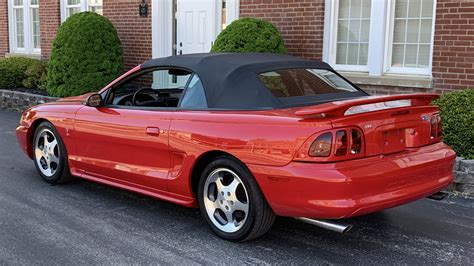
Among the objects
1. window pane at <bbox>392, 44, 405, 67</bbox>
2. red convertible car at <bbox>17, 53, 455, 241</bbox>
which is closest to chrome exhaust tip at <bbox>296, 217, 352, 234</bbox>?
red convertible car at <bbox>17, 53, 455, 241</bbox>

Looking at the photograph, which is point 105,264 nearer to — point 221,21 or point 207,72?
point 207,72

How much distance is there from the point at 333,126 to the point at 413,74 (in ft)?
15.0

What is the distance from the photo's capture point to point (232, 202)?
4.25 m

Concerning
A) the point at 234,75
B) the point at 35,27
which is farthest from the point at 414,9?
the point at 35,27

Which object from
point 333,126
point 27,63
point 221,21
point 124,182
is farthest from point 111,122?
point 27,63

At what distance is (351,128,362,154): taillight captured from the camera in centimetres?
379

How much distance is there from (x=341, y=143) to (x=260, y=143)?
23.1 inches

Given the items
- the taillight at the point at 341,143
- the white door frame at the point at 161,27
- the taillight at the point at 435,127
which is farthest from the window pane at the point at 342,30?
the taillight at the point at 341,143

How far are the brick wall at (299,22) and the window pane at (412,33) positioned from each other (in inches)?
48.2

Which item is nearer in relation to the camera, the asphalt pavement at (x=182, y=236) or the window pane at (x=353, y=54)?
the asphalt pavement at (x=182, y=236)

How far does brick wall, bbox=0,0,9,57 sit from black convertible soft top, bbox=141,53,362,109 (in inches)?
515

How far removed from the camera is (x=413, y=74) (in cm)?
781

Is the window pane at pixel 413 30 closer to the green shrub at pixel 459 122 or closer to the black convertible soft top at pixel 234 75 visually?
the green shrub at pixel 459 122

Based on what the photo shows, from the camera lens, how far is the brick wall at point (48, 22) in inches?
547
